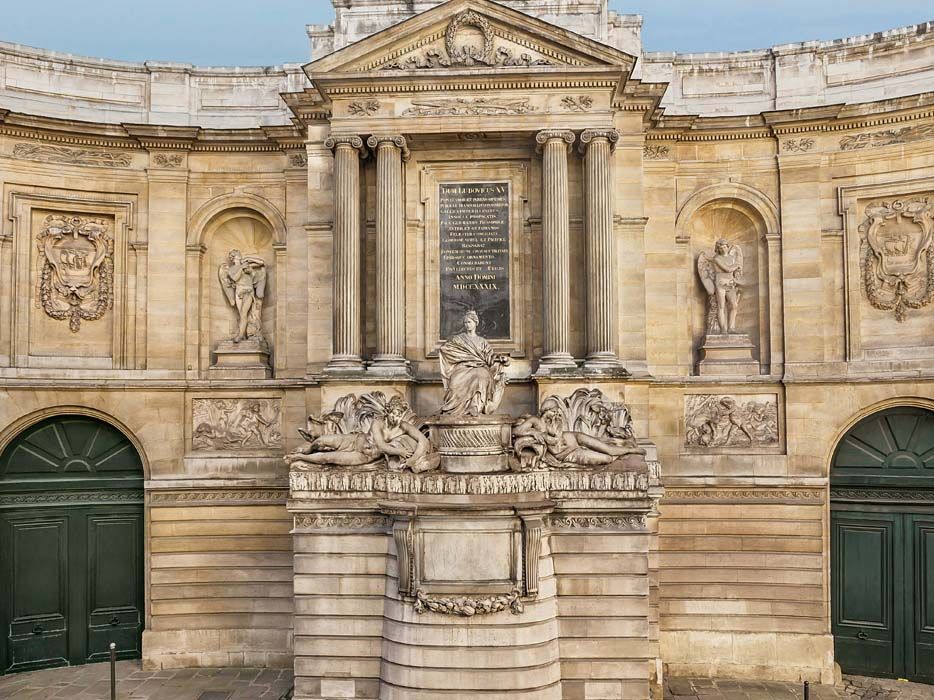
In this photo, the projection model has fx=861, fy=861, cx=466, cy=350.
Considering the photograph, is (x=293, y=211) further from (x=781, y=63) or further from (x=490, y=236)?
(x=781, y=63)

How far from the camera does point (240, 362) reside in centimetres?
1834

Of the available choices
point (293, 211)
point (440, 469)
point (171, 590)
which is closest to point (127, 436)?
point (171, 590)

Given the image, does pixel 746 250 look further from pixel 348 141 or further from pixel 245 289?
pixel 245 289

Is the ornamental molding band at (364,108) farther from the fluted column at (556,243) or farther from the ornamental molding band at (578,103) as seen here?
the ornamental molding band at (578,103)

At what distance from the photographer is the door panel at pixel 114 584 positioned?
17.6m

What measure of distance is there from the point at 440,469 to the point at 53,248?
10031mm

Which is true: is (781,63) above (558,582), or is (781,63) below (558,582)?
above

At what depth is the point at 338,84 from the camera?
15836 millimetres

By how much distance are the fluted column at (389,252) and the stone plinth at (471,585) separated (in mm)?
3045

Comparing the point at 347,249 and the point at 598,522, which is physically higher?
the point at 347,249

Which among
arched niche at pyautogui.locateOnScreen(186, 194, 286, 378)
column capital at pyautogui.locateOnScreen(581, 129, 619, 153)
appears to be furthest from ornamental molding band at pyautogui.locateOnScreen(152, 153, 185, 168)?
column capital at pyautogui.locateOnScreen(581, 129, 619, 153)

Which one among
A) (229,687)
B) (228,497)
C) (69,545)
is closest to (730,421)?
(228,497)

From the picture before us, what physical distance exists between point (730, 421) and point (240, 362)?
10287mm

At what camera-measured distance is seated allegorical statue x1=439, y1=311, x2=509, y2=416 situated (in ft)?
44.5
